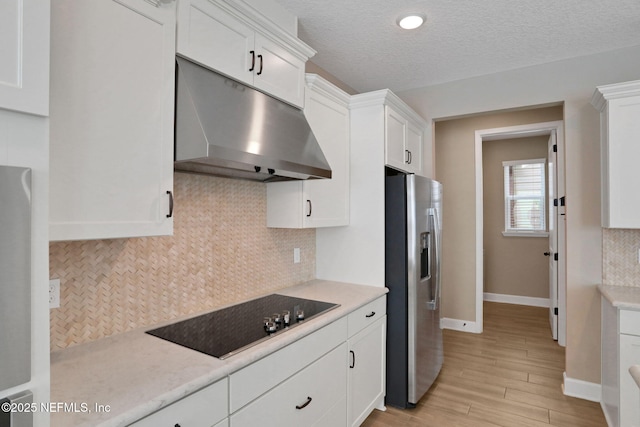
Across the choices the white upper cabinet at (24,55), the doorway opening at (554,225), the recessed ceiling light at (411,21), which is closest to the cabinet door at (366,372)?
the white upper cabinet at (24,55)

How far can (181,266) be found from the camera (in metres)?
1.84

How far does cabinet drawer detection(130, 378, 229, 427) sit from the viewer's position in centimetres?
107

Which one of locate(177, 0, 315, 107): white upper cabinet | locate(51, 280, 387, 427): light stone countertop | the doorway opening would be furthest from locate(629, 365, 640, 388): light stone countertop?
the doorway opening

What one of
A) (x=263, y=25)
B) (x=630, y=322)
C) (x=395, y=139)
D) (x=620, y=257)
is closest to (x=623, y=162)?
(x=620, y=257)

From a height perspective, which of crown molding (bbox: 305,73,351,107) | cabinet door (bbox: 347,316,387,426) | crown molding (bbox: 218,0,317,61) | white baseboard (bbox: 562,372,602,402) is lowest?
white baseboard (bbox: 562,372,602,402)

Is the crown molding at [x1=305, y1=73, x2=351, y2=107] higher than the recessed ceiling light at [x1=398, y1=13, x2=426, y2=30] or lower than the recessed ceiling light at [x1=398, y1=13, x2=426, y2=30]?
lower

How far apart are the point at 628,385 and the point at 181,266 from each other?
106 inches

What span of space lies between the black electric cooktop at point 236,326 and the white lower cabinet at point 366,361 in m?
0.31

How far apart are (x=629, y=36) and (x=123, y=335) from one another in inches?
143

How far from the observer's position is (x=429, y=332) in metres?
2.85

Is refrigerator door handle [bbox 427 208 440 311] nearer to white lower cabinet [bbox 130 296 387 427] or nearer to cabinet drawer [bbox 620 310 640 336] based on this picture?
white lower cabinet [bbox 130 296 387 427]

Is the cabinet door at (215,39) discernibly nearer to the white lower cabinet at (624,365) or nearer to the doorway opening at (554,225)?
the white lower cabinet at (624,365)

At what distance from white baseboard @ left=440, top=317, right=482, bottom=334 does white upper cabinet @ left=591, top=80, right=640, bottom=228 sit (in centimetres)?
228

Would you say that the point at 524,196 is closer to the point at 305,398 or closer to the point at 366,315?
the point at 366,315
